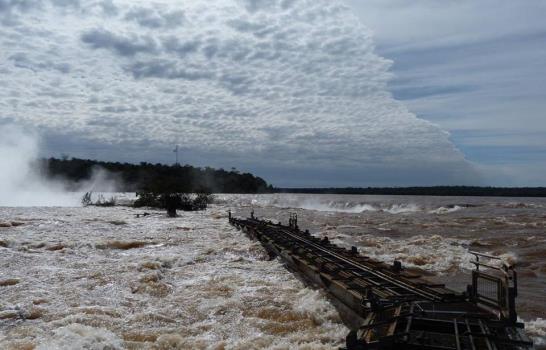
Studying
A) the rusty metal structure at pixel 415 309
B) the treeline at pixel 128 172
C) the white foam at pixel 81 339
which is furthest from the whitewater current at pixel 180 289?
the treeline at pixel 128 172

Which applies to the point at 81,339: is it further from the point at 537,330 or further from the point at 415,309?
the point at 537,330

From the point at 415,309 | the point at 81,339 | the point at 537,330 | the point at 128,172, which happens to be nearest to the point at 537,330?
the point at 537,330

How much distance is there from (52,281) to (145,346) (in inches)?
320

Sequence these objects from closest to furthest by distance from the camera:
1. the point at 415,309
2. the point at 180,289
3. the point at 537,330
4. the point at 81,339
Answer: the point at 415,309 → the point at 81,339 → the point at 537,330 → the point at 180,289

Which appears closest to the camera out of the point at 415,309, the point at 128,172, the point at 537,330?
the point at 415,309

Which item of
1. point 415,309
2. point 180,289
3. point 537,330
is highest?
point 415,309

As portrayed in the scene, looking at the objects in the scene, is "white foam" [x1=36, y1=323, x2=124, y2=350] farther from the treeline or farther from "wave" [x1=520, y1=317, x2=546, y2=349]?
the treeline

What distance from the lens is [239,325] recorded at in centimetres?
1170

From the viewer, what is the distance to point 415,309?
32.9 ft

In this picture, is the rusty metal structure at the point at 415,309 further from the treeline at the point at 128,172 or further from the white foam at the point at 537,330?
the treeline at the point at 128,172

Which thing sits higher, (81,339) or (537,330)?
(537,330)

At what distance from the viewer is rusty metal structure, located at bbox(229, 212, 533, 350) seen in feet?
26.0

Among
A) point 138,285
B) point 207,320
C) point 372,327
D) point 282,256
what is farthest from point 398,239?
point 372,327

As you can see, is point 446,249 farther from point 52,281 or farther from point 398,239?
point 52,281
